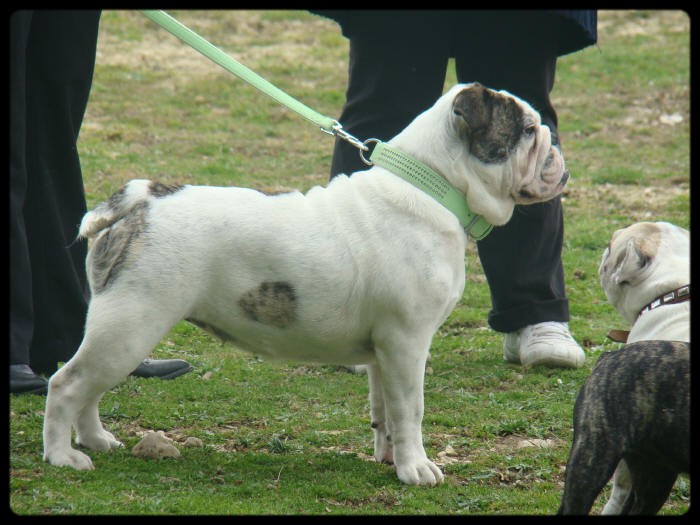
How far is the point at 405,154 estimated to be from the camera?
435cm

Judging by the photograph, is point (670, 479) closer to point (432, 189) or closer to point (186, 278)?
point (432, 189)

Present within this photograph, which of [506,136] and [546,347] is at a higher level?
[506,136]

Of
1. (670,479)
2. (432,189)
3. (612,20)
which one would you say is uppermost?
(612,20)

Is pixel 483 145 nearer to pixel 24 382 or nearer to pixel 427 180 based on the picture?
pixel 427 180

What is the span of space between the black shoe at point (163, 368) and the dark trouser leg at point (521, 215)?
77.4 inches

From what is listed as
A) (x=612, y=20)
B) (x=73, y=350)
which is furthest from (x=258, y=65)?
(x=73, y=350)

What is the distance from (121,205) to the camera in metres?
4.09

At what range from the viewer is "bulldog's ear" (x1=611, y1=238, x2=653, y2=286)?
4598 mm

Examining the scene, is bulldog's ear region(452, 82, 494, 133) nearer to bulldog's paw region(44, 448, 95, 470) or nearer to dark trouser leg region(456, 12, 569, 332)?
dark trouser leg region(456, 12, 569, 332)

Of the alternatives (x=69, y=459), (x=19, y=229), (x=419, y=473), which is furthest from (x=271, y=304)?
(x=19, y=229)

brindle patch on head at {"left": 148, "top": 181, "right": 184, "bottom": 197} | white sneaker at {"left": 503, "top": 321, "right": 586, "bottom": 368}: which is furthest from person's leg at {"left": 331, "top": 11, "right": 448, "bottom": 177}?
brindle patch on head at {"left": 148, "top": 181, "right": 184, "bottom": 197}

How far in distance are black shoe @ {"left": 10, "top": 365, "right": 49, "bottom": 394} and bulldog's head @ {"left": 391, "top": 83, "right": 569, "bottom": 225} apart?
2215mm

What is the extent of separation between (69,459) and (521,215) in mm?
A: 3124

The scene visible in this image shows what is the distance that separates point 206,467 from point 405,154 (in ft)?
5.42
